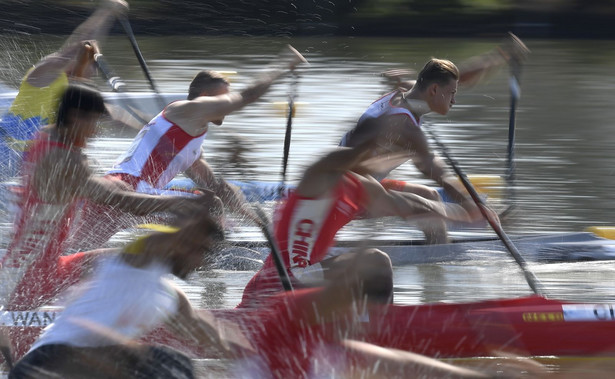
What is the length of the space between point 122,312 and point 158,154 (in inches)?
124

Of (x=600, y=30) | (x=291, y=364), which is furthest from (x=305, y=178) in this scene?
(x=600, y=30)

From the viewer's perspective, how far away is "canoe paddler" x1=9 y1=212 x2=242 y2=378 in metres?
3.18

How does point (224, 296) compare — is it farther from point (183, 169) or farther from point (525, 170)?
point (525, 170)

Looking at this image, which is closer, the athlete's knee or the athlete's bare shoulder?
the athlete's knee

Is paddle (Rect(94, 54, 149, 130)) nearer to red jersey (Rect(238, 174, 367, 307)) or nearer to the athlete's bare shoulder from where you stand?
the athlete's bare shoulder

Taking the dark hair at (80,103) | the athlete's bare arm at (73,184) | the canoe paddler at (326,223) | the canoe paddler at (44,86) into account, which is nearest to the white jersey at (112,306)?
the canoe paddler at (326,223)

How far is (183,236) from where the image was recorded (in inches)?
127

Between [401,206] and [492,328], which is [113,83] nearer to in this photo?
[401,206]

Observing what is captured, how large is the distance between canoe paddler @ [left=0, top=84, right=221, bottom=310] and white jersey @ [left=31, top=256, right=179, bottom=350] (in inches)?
50.3

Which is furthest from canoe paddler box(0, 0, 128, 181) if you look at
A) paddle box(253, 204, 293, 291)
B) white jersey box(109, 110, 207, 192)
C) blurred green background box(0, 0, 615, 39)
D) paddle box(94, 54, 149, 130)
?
blurred green background box(0, 0, 615, 39)

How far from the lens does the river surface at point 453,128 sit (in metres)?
6.13

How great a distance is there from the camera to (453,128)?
1118cm

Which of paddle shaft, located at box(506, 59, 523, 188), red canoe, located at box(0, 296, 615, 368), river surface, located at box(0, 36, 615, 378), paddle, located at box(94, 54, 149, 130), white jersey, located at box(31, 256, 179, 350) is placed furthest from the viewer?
paddle, located at box(94, 54, 149, 130)

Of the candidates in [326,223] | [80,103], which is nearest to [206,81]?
[80,103]
